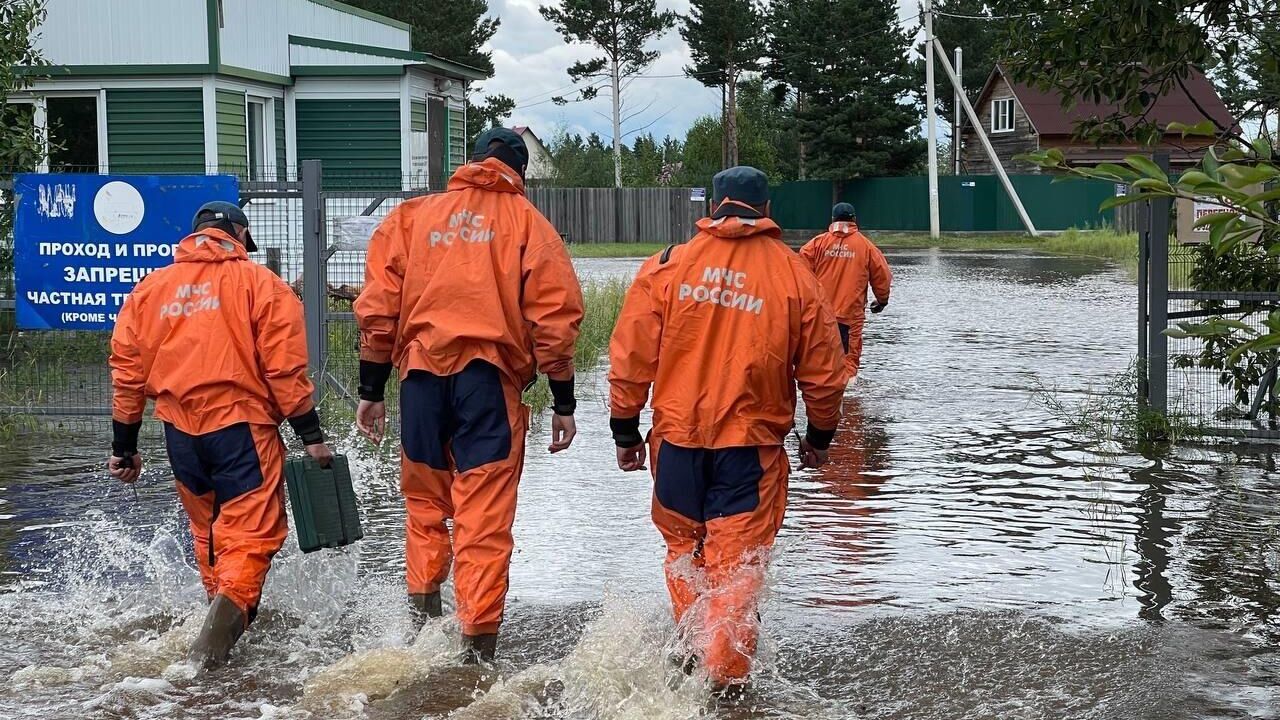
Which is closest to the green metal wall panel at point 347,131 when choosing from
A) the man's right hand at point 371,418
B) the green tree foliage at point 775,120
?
→ the man's right hand at point 371,418

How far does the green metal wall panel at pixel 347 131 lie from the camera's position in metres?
21.0

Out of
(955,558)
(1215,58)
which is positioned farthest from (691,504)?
(1215,58)

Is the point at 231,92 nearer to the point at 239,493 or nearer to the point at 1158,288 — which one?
the point at 1158,288

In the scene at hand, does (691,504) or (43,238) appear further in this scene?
(43,238)

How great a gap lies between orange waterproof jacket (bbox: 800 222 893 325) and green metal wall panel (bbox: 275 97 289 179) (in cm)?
960

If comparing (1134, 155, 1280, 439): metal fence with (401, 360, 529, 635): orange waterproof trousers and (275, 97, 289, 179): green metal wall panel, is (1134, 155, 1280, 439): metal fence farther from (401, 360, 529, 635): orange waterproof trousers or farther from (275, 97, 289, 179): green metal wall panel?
(275, 97, 289, 179): green metal wall panel

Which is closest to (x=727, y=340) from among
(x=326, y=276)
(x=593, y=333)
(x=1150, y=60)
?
(x=1150, y=60)

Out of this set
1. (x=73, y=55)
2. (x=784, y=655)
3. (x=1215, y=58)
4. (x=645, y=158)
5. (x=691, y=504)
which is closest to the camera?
(x=691, y=504)

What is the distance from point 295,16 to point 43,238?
32.8 ft

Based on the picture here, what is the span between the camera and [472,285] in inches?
230

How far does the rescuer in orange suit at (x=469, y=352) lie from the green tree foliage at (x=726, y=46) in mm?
56197

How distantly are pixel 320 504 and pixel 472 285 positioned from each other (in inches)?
46.9

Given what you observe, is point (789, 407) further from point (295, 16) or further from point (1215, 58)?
point (295, 16)

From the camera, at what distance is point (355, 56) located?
2094 centimetres
